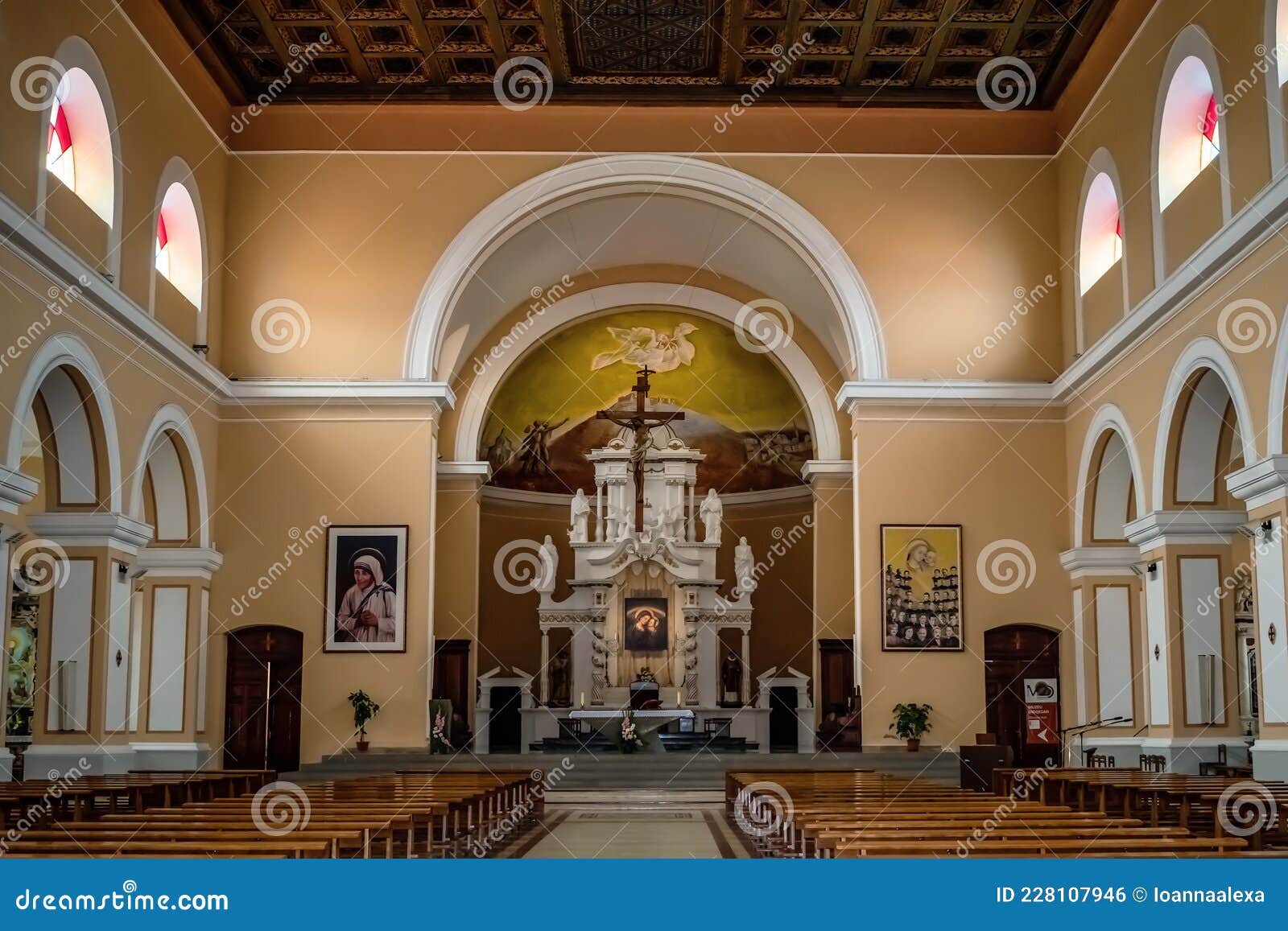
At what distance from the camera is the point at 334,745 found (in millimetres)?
20250

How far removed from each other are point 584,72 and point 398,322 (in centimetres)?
460

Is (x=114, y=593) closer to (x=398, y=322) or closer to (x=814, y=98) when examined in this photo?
(x=398, y=322)

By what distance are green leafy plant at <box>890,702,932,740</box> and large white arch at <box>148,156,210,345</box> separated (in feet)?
37.0

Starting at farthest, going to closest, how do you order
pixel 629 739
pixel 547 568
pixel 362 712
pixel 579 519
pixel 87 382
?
pixel 579 519 < pixel 547 568 < pixel 629 739 < pixel 362 712 < pixel 87 382

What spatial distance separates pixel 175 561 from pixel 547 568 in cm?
857

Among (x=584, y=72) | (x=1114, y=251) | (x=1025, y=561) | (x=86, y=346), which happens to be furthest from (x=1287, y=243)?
(x=86, y=346)
